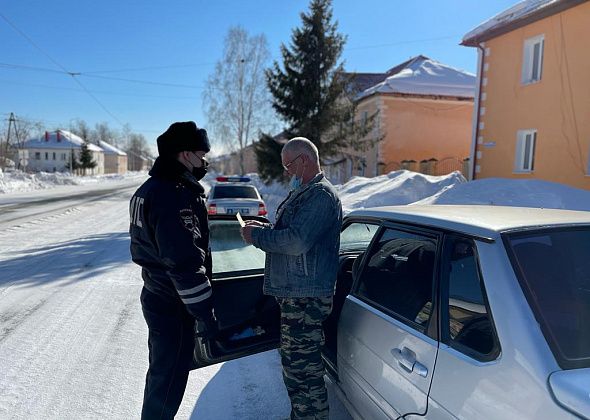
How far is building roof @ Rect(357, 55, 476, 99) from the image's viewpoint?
827 inches

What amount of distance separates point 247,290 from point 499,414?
173cm

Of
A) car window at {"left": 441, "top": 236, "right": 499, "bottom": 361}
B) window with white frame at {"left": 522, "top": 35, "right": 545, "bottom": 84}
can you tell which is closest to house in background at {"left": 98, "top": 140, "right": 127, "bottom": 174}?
window with white frame at {"left": 522, "top": 35, "right": 545, "bottom": 84}

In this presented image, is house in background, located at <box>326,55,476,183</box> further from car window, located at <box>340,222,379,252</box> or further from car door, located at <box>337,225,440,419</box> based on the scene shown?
car door, located at <box>337,225,440,419</box>

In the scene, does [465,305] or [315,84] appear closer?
[465,305]

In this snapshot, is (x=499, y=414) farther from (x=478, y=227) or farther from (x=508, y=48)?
(x=508, y=48)

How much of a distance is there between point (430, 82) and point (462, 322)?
2295 centimetres

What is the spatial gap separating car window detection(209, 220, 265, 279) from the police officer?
32.5 inches

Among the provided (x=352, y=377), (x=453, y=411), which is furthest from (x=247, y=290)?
(x=453, y=411)

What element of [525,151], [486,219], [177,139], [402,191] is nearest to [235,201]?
[402,191]

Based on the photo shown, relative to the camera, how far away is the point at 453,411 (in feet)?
4.62

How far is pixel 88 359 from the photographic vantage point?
3.26 m

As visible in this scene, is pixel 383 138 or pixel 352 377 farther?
pixel 383 138

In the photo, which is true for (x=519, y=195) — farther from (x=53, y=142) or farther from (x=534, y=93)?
(x=53, y=142)

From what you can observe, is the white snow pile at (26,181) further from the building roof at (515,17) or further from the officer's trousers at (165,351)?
the officer's trousers at (165,351)
